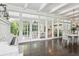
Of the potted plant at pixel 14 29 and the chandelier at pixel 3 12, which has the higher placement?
the chandelier at pixel 3 12

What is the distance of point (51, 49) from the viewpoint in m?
2.38

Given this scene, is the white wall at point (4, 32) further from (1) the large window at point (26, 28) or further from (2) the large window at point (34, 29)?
(2) the large window at point (34, 29)

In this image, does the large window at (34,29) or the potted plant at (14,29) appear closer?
the potted plant at (14,29)

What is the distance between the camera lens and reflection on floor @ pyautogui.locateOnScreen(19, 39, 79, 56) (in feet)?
7.77

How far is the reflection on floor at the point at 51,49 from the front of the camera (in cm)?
237

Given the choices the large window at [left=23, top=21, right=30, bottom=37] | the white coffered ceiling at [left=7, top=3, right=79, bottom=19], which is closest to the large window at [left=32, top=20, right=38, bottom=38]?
the large window at [left=23, top=21, right=30, bottom=37]

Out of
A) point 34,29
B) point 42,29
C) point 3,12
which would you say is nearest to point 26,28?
point 34,29

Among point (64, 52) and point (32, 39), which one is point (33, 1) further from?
point (64, 52)

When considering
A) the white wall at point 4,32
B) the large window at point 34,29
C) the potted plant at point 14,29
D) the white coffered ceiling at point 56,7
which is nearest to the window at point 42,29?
the large window at point 34,29

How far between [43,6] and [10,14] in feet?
2.59

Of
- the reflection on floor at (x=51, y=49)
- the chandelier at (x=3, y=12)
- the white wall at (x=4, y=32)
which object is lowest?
the reflection on floor at (x=51, y=49)

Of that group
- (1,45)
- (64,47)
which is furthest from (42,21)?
(1,45)

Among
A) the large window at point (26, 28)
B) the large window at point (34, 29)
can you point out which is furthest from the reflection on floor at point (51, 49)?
the large window at point (26, 28)

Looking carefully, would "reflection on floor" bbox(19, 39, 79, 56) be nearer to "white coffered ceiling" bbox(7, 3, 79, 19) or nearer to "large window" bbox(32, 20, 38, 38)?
"large window" bbox(32, 20, 38, 38)
